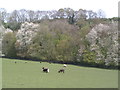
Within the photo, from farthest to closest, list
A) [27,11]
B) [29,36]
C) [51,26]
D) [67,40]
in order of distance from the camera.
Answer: [27,11] → [29,36] → [51,26] → [67,40]

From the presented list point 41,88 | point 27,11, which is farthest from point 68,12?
point 41,88

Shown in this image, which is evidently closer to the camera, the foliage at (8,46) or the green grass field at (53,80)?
the green grass field at (53,80)

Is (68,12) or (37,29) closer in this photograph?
(37,29)

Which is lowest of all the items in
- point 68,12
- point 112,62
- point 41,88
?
point 112,62

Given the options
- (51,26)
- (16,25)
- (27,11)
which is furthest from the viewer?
(27,11)

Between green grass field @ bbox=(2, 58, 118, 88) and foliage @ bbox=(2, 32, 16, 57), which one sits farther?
foliage @ bbox=(2, 32, 16, 57)

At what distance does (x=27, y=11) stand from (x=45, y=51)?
119 ft

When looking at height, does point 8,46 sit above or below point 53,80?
below

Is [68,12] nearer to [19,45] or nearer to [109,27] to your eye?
[19,45]

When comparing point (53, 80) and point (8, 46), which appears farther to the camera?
point (8, 46)

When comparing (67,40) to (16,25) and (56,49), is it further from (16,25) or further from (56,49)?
(16,25)

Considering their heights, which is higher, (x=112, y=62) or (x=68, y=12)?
(x=68, y=12)

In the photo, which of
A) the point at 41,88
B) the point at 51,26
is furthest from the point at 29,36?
the point at 41,88

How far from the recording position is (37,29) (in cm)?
6222
